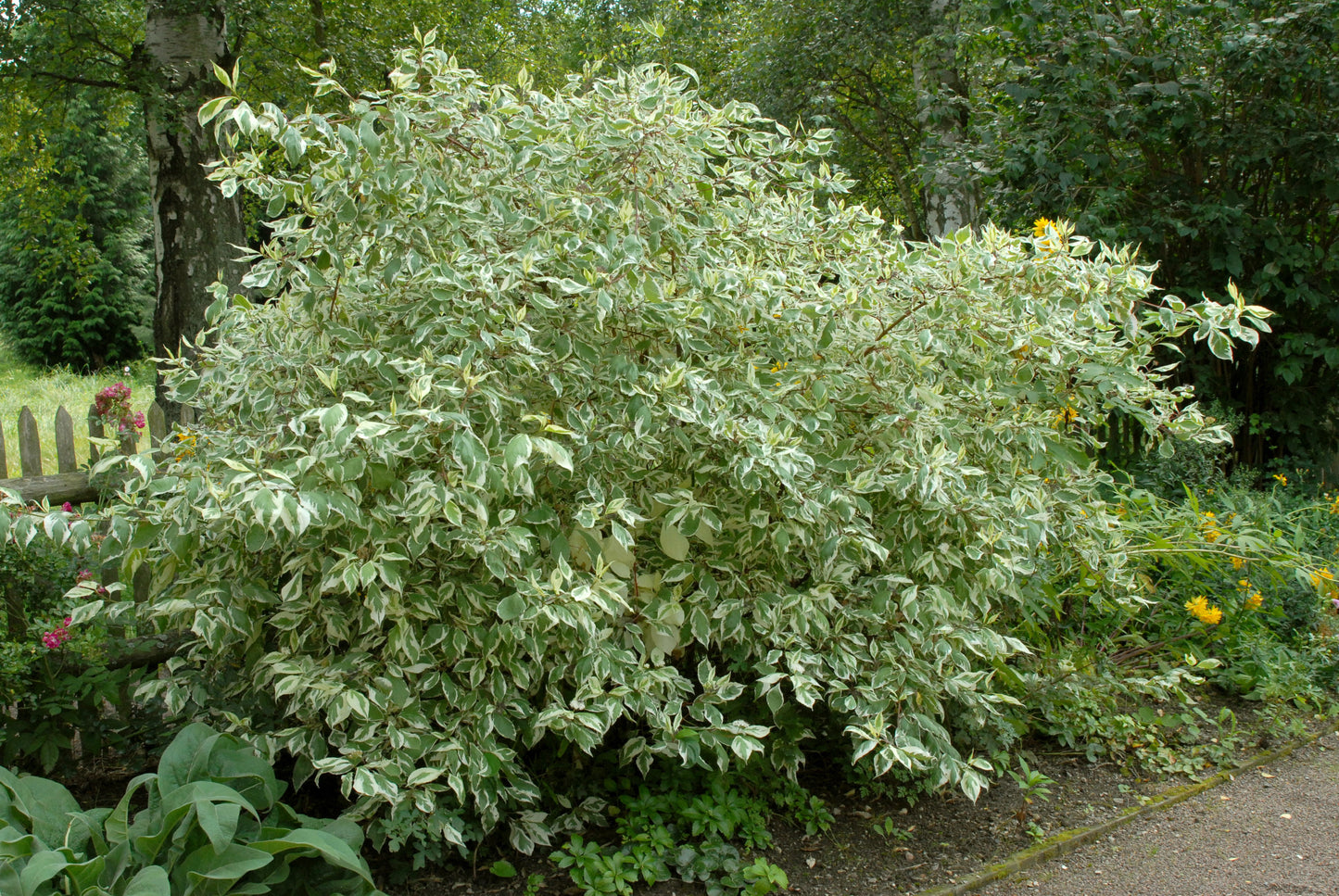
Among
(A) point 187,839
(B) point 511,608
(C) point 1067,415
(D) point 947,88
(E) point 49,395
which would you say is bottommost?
(E) point 49,395

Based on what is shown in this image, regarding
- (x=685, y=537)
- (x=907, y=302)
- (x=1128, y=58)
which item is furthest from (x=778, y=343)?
(x=1128, y=58)

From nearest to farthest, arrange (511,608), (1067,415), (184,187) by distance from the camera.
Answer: (511,608)
(1067,415)
(184,187)

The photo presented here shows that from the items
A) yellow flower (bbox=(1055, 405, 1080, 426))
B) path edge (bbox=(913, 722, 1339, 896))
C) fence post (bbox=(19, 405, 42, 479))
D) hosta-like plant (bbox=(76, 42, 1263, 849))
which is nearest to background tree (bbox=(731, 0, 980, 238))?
yellow flower (bbox=(1055, 405, 1080, 426))

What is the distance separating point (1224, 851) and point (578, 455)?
2.27m

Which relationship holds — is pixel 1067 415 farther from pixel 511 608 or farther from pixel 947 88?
pixel 947 88

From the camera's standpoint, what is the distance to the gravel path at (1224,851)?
2.66 meters

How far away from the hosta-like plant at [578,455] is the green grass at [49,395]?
6.13 metres

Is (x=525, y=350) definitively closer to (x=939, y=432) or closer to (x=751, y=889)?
(x=939, y=432)

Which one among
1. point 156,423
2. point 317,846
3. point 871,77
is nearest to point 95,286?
point 871,77

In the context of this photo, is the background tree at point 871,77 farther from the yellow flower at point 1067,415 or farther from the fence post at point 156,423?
the fence post at point 156,423

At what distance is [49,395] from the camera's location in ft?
44.3

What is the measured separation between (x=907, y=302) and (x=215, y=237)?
4639 millimetres

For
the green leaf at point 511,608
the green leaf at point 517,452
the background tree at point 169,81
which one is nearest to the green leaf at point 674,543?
the green leaf at point 511,608

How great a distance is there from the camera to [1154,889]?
8.69 feet
